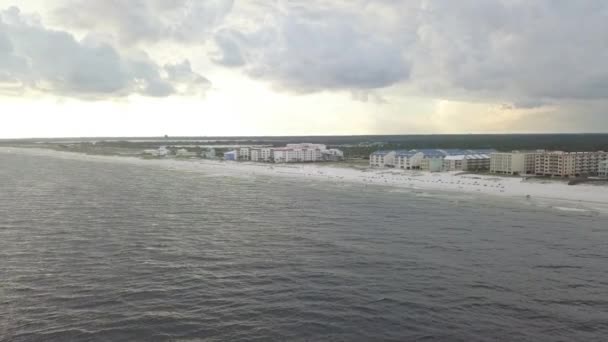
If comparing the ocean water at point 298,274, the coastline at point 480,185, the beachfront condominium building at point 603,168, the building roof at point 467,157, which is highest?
the building roof at point 467,157

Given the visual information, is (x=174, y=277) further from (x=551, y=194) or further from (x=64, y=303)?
(x=551, y=194)

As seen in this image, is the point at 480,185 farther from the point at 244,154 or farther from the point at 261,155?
the point at 244,154

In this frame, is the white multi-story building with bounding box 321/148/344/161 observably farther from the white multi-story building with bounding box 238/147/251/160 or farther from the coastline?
the coastline

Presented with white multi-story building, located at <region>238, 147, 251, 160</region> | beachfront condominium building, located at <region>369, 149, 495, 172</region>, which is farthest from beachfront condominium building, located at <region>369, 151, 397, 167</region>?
white multi-story building, located at <region>238, 147, 251, 160</region>

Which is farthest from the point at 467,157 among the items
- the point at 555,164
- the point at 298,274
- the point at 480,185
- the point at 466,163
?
the point at 298,274

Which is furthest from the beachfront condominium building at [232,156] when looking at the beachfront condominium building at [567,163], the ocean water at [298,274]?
the ocean water at [298,274]

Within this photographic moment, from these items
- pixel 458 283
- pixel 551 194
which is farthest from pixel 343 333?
pixel 551 194

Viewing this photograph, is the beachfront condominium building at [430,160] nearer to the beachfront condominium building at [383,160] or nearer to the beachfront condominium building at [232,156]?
the beachfront condominium building at [383,160]
